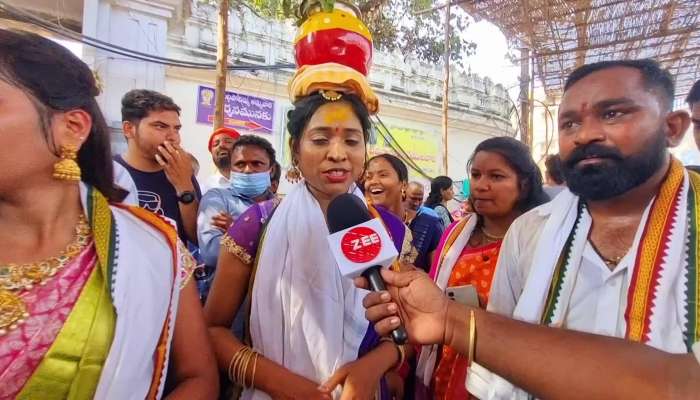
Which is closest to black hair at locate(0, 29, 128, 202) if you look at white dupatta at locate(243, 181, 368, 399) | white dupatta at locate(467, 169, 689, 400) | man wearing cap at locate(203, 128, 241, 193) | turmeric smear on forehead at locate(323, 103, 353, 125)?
white dupatta at locate(243, 181, 368, 399)

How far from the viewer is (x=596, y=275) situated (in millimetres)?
1477

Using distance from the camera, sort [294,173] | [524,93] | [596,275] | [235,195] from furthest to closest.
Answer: [524,93] → [235,195] → [294,173] → [596,275]

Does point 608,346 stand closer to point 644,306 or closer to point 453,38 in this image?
point 644,306

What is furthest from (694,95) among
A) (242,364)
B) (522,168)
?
(242,364)

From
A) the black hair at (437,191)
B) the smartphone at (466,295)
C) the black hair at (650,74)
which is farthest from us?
the black hair at (437,191)

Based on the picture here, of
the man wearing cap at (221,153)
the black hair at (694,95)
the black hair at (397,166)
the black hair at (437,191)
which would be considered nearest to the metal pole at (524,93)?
the black hair at (437,191)

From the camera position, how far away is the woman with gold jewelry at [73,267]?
3.87 ft

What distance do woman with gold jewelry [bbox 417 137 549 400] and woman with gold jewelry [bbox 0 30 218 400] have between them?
1.37 metres

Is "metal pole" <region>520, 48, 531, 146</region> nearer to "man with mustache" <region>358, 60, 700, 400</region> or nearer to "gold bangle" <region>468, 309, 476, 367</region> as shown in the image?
A: "man with mustache" <region>358, 60, 700, 400</region>

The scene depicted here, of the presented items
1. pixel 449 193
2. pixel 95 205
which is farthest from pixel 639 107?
pixel 449 193

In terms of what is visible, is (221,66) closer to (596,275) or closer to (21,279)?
(21,279)

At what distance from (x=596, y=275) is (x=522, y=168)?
124cm

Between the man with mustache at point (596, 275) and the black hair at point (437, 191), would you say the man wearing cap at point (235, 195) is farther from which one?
the black hair at point (437, 191)

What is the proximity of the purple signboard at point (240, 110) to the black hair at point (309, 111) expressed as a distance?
783cm
